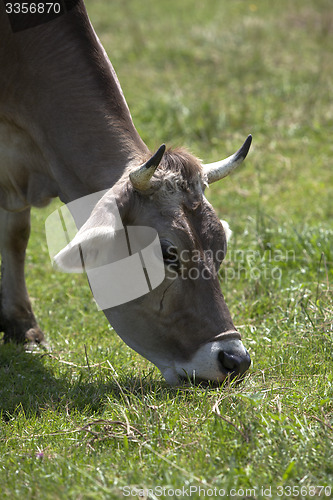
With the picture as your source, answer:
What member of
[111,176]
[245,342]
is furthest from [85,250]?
[245,342]

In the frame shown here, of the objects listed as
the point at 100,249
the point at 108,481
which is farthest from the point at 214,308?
the point at 108,481

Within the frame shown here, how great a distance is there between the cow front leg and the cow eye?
163 cm

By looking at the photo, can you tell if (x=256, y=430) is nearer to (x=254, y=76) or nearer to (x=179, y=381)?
(x=179, y=381)

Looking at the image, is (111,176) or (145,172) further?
(111,176)

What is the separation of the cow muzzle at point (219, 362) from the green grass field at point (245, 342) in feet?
0.33

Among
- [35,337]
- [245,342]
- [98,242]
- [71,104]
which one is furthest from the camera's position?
→ [35,337]

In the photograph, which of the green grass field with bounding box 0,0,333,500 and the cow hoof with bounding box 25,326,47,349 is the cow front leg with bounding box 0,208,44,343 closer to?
the cow hoof with bounding box 25,326,47,349

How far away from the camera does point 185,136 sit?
9430 millimetres

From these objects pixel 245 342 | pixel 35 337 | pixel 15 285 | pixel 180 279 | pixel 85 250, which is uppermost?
pixel 85 250

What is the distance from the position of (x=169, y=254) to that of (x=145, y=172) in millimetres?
502

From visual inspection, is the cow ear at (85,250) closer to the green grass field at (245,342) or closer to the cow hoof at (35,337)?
the green grass field at (245,342)

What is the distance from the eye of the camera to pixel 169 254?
4.07 metres

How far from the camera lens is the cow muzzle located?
3977mm

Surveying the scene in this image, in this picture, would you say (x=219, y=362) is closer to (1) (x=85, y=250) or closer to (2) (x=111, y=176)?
(1) (x=85, y=250)
